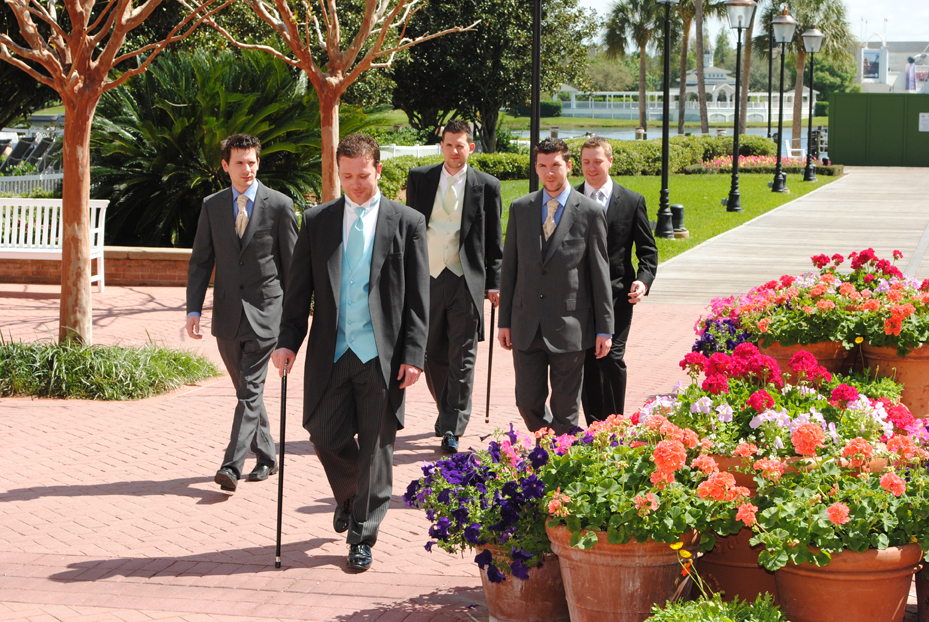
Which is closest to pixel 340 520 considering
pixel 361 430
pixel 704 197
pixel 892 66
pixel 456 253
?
pixel 361 430

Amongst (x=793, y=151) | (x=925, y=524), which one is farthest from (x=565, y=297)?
(x=793, y=151)

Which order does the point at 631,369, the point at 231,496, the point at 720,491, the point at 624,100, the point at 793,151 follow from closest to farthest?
the point at 720,491 → the point at 231,496 → the point at 631,369 → the point at 793,151 → the point at 624,100

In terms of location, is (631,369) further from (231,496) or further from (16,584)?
(16,584)

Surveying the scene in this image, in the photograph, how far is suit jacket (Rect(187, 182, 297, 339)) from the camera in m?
5.95

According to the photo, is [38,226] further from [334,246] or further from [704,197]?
[704,197]

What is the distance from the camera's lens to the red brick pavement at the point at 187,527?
175 inches

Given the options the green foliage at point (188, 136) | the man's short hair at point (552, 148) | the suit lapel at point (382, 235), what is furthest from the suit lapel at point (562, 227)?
the green foliage at point (188, 136)

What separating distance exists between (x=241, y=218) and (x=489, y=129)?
35382 millimetres

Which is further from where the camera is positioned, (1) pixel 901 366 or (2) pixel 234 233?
(1) pixel 901 366

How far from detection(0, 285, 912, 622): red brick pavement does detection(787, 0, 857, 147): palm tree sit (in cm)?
5231

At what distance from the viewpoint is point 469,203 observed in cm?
672

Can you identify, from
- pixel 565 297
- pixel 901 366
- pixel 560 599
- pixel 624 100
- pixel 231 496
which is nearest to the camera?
pixel 560 599

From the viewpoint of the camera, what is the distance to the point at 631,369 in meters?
9.40

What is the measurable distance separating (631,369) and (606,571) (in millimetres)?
5858
